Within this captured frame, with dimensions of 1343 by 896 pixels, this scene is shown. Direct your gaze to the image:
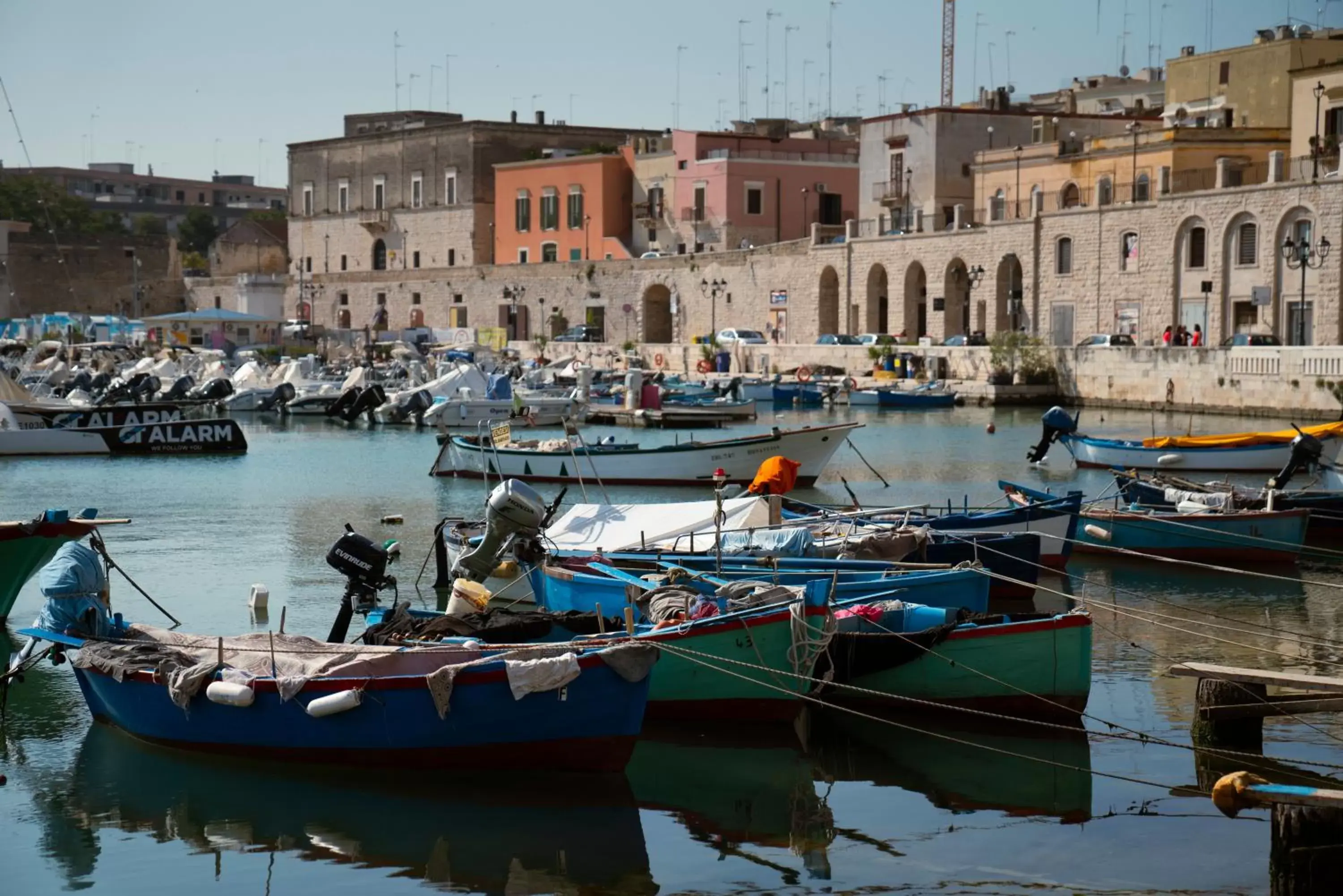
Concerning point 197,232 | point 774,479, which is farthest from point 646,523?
point 197,232

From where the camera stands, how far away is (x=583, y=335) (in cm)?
6300

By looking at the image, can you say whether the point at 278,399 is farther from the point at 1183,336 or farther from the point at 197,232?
the point at 197,232

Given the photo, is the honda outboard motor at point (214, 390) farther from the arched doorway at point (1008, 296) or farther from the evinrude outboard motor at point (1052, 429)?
the evinrude outboard motor at point (1052, 429)

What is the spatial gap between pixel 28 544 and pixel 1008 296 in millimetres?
38451

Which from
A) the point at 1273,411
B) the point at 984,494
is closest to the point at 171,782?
the point at 984,494

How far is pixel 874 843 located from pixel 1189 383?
108ft

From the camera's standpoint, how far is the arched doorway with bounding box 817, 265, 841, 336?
54844 millimetres

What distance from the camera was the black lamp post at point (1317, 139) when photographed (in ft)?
132

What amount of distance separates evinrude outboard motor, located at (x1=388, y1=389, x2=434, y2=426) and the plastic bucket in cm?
3105

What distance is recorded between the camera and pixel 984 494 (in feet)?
85.0

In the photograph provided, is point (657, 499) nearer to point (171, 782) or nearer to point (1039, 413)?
point (171, 782)

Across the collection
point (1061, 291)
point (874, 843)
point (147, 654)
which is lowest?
→ point (874, 843)

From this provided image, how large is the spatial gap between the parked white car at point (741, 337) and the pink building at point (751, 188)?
4.93 metres

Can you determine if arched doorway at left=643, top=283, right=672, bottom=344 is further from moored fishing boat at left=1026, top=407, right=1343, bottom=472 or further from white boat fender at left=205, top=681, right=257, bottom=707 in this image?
white boat fender at left=205, top=681, right=257, bottom=707
